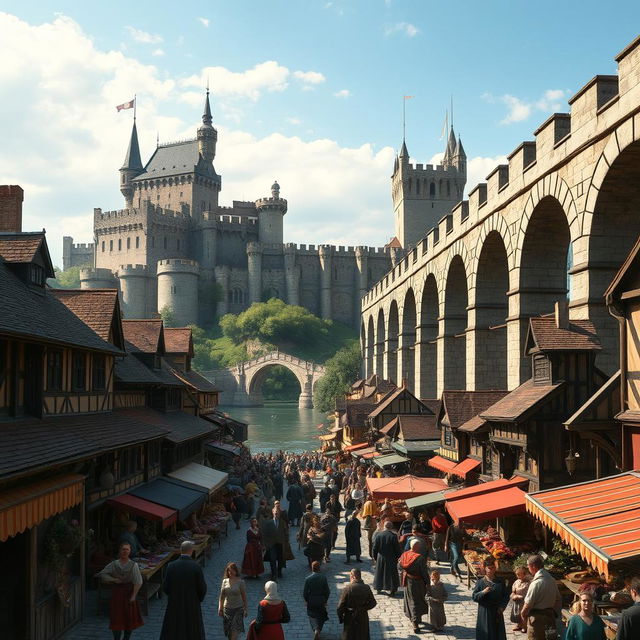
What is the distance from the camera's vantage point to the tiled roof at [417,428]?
25.5m

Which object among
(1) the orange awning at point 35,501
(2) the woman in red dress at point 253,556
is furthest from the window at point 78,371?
(2) the woman in red dress at point 253,556

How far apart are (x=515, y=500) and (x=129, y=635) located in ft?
23.9

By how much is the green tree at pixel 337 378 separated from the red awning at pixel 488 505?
2170 inches

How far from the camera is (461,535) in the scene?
1486 cm

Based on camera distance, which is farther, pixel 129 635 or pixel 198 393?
pixel 198 393

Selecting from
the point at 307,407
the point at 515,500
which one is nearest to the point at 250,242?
the point at 307,407

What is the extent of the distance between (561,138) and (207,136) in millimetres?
107560

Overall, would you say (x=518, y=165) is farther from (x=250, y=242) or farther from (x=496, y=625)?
(x=250, y=242)

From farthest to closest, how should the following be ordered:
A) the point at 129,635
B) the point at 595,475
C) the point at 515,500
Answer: the point at 595,475
the point at 515,500
the point at 129,635

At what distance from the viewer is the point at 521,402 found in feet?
51.2

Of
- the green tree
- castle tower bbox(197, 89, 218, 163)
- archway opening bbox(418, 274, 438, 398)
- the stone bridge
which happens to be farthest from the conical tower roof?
archway opening bbox(418, 274, 438, 398)

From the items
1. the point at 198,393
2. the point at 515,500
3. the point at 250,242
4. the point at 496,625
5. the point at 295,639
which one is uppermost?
the point at 250,242

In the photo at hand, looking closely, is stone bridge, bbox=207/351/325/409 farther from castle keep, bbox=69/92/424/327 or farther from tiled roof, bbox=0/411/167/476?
tiled roof, bbox=0/411/167/476

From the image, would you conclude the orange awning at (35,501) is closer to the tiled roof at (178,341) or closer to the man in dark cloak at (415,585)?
the man in dark cloak at (415,585)
